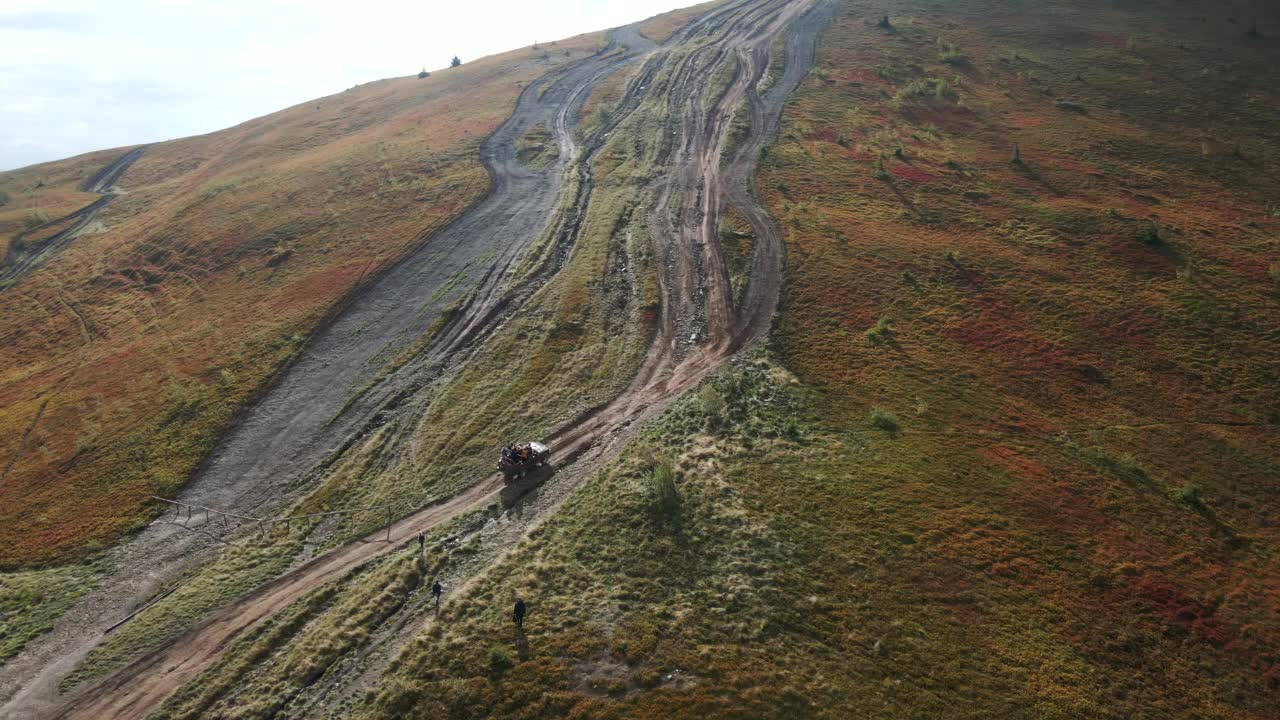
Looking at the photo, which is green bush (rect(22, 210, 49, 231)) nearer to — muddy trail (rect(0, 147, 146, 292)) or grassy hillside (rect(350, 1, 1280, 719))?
muddy trail (rect(0, 147, 146, 292))

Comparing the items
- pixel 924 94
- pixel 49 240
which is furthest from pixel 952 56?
pixel 49 240

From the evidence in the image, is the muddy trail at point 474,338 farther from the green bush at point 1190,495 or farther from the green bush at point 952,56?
the green bush at point 952,56

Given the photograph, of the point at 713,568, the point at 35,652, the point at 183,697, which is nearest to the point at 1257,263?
the point at 713,568

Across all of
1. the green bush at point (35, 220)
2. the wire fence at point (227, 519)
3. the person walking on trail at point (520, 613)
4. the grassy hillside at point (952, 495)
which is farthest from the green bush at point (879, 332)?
the green bush at point (35, 220)

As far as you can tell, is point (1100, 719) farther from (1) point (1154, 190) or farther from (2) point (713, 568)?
(1) point (1154, 190)

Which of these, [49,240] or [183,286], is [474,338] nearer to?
[183,286]

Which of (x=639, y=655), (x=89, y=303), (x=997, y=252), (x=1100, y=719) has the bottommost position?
(x=1100, y=719)

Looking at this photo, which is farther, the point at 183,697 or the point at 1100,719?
the point at 183,697
